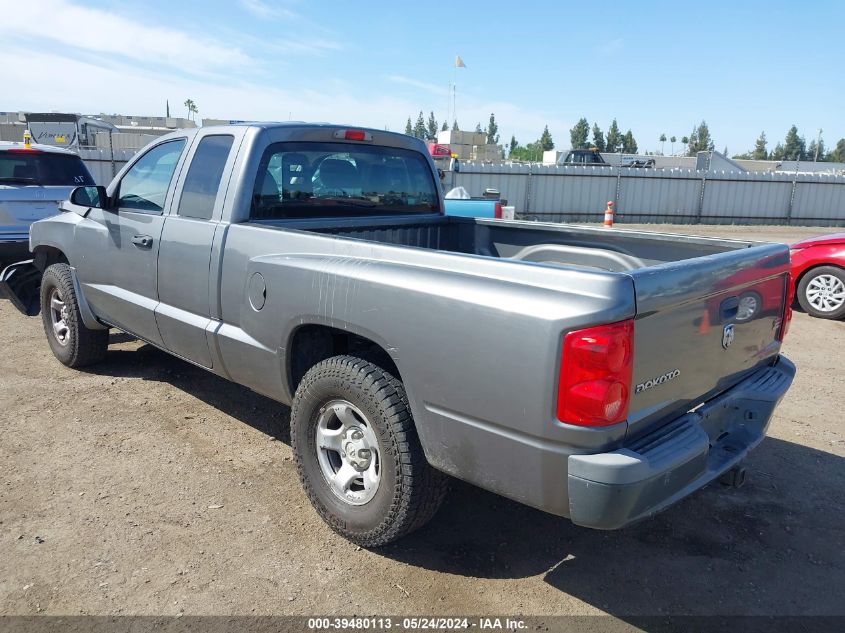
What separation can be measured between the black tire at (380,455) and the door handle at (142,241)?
5.56ft

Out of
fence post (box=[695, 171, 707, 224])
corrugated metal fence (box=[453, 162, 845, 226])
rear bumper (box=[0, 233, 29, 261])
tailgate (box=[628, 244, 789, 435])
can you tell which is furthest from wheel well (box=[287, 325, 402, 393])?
fence post (box=[695, 171, 707, 224])

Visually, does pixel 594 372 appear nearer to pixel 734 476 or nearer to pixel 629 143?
pixel 734 476

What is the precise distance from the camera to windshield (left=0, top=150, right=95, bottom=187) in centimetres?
790

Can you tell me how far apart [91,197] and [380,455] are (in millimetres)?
3127

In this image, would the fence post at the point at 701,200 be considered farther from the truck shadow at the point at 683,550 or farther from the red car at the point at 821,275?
the truck shadow at the point at 683,550

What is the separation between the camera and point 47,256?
5.86 m

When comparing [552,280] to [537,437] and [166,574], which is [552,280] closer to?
[537,437]

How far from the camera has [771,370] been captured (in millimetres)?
3430

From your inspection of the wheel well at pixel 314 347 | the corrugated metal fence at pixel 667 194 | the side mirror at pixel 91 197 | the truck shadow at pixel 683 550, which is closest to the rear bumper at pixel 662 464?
the truck shadow at pixel 683 550

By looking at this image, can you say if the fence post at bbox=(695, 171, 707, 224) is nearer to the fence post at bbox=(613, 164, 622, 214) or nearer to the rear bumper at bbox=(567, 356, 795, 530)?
the fence post at bbox=(613, 164, 622, 214)

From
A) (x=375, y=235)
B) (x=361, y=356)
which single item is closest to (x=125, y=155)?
(x=375, y=235)

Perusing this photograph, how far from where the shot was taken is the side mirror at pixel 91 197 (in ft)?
15.3

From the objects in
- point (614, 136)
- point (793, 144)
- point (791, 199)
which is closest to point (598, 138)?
point (614, 136)

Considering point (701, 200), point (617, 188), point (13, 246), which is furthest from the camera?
point (701, 200)
